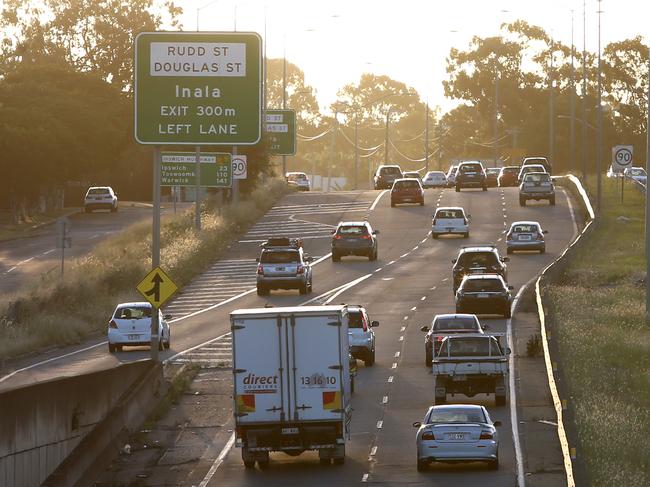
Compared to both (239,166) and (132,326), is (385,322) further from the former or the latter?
(239,166)

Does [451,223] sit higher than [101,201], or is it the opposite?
[451,223]

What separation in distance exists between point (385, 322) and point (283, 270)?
8509 mm

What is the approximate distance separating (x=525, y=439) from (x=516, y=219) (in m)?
55.1

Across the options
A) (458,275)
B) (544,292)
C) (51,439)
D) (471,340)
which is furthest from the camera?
(458,275)

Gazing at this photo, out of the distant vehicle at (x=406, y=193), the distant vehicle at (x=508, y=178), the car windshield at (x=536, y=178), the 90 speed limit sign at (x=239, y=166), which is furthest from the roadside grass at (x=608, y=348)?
the distant vehicle at (x=508, y=178)

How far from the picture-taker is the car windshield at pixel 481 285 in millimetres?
50375

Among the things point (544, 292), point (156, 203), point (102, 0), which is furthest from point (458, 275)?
point (102, 0)

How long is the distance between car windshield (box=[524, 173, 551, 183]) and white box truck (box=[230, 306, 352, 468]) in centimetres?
6453

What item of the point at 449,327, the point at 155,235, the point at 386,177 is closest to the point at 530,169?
the point at 386,177

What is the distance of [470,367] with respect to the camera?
3469 cm

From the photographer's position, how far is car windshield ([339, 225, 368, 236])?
70.0 metres

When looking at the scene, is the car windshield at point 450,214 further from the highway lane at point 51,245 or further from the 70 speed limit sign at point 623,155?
the highway lane at point 51,245

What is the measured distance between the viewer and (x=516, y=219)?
85.2m

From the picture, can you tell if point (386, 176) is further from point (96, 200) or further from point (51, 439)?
point (51, 439)
